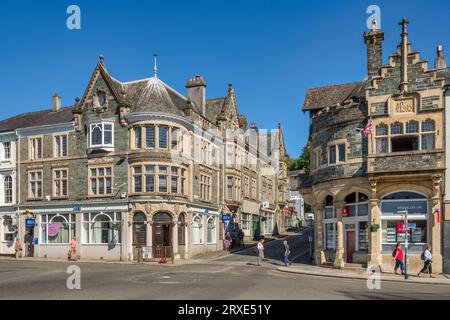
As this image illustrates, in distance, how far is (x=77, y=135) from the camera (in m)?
41.1

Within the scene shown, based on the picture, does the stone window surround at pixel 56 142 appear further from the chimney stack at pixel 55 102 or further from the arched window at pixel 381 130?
the arched window at pixel 381 130

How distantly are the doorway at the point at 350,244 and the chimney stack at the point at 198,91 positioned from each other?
66.9 feet

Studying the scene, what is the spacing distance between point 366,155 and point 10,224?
1246 inches

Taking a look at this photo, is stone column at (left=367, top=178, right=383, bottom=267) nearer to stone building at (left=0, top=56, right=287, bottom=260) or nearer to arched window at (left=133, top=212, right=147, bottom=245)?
stone building at (left=0, top=56, right=287, bottom=260)

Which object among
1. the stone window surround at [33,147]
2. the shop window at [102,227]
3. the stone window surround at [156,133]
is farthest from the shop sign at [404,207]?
the stone window surround at [33,147]

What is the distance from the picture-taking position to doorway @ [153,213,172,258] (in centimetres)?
3725

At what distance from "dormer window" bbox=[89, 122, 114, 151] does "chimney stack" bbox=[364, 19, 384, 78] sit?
65.2ft

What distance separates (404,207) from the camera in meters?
29.0

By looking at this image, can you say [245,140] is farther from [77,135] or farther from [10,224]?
[10,224]

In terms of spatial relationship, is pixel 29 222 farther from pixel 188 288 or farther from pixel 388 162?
pixel 388 162

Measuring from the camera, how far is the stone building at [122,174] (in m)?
37.9

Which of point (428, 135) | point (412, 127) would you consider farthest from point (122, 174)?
point (428, 135)

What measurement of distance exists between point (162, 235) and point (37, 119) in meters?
17.7
